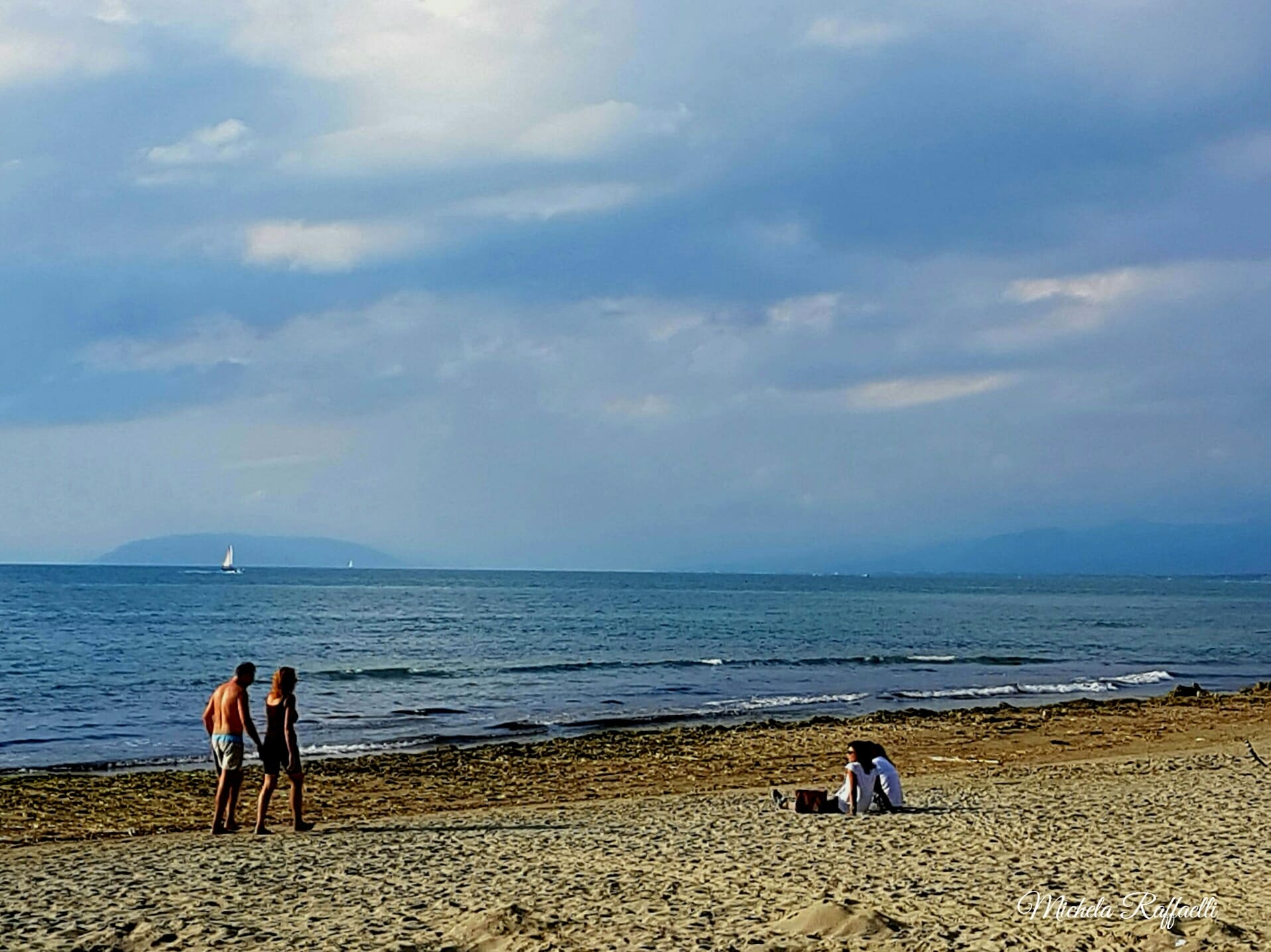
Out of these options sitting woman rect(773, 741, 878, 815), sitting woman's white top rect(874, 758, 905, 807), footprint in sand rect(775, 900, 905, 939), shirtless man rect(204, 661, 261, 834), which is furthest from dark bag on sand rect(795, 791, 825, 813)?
shirtless man rect(204, 661, 261, 834)

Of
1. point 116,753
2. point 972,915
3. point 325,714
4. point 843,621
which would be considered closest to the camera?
point 972,915

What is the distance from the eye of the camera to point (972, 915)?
8.62m

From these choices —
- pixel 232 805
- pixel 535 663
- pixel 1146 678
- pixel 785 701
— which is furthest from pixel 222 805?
pixel 1146 678

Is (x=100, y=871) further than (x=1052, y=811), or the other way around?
(x=1052, y=811)

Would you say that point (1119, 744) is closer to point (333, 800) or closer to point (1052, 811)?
point (1052, 811)

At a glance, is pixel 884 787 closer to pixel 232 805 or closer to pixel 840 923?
pixel 840 923

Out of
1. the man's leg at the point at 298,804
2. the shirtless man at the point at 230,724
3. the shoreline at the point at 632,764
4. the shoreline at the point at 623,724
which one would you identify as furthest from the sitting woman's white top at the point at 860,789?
the shoreline at the point at 623,724

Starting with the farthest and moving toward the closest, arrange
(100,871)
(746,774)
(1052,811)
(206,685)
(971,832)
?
1. (206,685)
2. (746,774)
3. (1052,811)
4. (971,832)
5. (100,871)

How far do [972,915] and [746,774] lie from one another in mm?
9879

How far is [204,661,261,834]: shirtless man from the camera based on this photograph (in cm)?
1210

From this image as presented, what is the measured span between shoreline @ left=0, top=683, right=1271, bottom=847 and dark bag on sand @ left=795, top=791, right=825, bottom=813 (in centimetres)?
304

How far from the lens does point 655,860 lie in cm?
1097

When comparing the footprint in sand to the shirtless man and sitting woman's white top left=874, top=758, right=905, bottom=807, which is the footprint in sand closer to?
sitting woman's white top left=874, top=758, right=905, bottom=807

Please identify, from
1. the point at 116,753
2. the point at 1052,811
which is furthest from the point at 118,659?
the point at 1052,811
